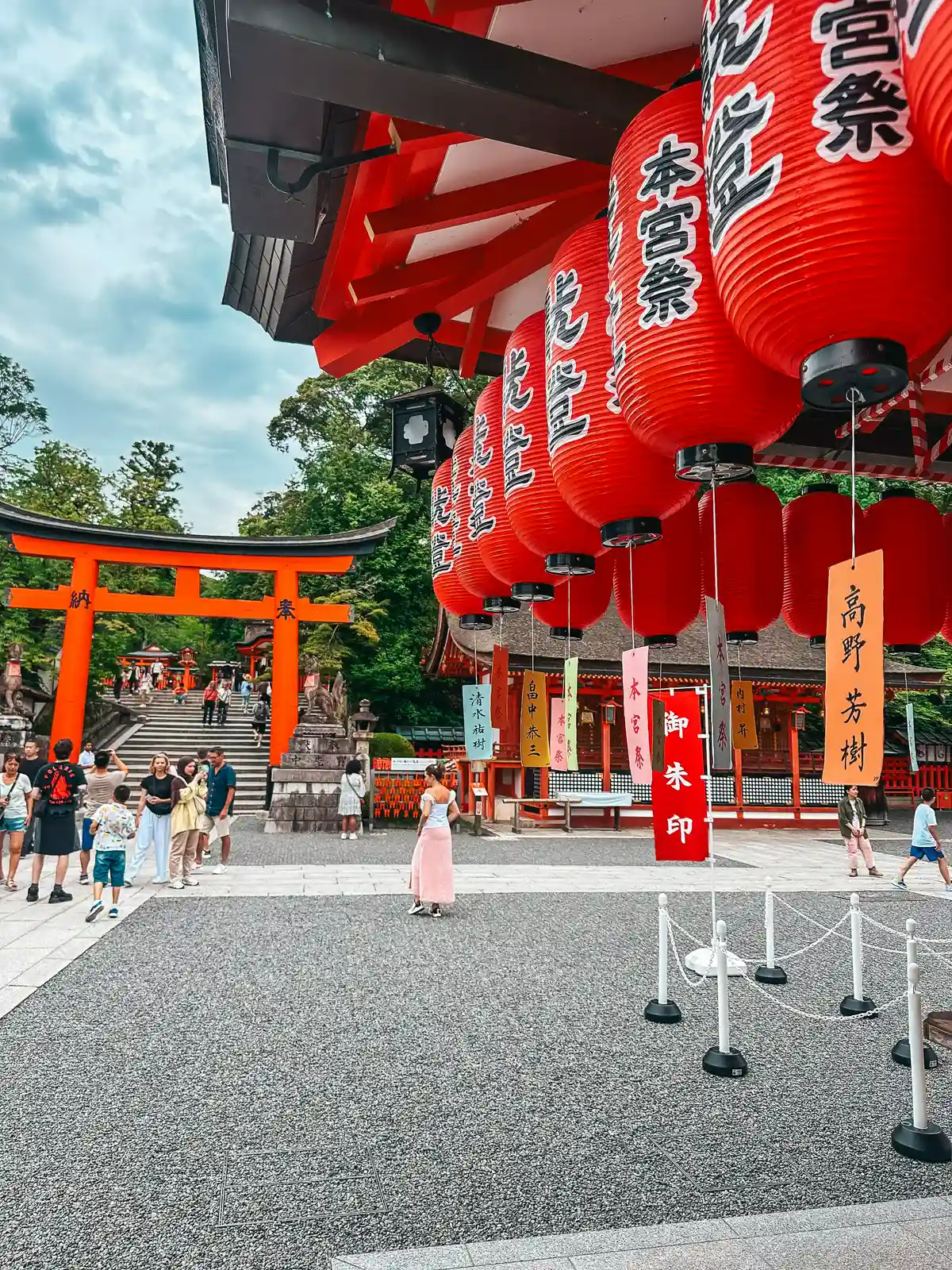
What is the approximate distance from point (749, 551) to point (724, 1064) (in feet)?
10.2

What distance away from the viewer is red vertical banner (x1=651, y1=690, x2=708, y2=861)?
452 centimetres

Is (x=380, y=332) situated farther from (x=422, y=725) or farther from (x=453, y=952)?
(x=422, y=725)

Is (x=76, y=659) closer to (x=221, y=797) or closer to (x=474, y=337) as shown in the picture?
(x=221, y=797)

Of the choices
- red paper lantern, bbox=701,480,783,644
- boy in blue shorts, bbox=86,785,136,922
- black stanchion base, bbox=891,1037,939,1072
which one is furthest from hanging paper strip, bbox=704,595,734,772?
boy in blue shorts, bbox=86,785,136,922

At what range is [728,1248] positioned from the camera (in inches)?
111

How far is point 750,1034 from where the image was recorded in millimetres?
5246

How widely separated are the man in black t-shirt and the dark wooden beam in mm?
8186

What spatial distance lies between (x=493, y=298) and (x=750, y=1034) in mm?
5042

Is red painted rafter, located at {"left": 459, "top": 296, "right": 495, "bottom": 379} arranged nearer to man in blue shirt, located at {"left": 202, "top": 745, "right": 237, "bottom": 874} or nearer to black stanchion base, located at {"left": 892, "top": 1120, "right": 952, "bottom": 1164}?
black stanchion base, located at {"left": 892, "top": 1120, "right": 952, "bottom": 1164}

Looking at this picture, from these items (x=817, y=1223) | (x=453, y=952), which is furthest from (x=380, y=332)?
(x=453, y=952)

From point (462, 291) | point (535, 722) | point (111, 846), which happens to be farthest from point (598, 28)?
point (111, 846)

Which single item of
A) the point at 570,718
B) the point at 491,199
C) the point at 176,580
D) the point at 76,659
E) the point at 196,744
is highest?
the point at 176,580

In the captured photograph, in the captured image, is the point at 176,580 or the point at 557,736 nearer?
the point at 557,736

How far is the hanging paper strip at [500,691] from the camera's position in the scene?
540 centimetres
